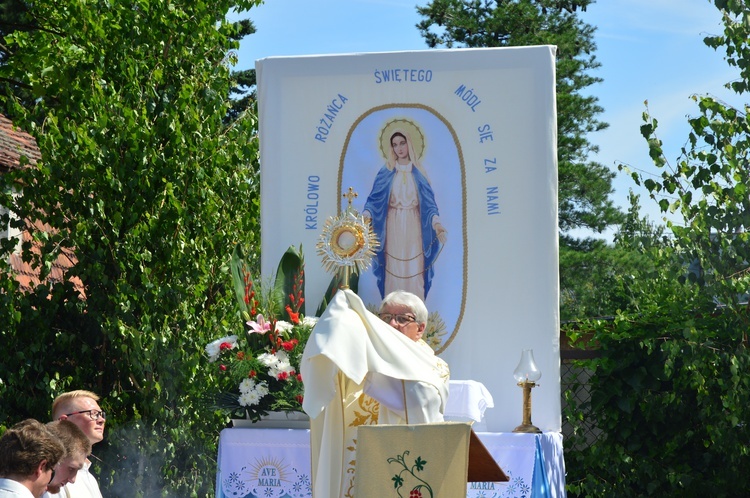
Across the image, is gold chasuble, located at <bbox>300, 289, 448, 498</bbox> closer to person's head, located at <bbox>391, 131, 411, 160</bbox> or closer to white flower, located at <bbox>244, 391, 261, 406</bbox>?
white flower, located at <bbox>244, 391, 261, 406</bbox>

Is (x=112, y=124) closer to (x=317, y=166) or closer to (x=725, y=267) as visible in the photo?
(x=317, y=166)

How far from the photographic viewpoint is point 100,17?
7.80 m

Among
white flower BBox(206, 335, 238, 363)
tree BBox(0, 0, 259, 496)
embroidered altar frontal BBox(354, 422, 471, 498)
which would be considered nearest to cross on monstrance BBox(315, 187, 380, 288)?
white flower BBox(206, 335, 238, 363)

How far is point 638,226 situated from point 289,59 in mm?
2528

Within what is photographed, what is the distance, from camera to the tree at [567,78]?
22141 millimetres

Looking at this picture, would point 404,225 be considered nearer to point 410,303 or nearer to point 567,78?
point 410,303

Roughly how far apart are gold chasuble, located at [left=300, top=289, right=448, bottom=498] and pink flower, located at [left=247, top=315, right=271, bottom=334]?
0.78m

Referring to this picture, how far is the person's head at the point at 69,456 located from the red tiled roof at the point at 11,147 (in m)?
8.09

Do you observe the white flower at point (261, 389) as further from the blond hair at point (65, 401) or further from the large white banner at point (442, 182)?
the large white banner at point (442, 182)

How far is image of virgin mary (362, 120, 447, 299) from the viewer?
7.32 m

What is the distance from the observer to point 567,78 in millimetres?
22891

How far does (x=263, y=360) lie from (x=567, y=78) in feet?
58.7

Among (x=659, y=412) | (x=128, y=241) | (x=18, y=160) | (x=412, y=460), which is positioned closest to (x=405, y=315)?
(x=412, y=460)

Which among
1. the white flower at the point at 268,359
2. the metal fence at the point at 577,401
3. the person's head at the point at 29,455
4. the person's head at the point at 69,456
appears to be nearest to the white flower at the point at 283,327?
the white flower at the point at 268,359
